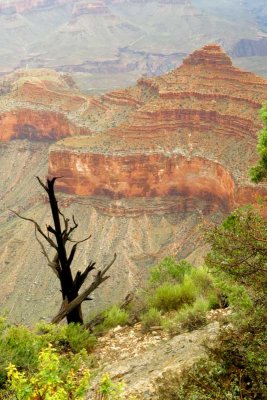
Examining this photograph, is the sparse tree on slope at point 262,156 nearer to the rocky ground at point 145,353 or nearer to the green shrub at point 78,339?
the rocky ground at point 145,353

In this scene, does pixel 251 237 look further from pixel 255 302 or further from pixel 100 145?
pixel 100 145

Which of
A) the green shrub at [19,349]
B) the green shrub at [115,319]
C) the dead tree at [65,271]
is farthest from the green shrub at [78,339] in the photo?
the green shrub at [19,349]

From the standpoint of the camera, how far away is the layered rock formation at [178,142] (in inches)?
1762

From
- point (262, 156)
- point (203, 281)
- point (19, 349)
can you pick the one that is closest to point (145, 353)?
point (19, 349)

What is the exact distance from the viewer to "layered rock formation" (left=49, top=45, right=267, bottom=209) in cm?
4475

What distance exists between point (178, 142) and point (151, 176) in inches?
176

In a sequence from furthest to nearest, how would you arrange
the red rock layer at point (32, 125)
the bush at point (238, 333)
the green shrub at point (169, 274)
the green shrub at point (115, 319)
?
the red rock layer at point (32, 125), the green shrub at point (169, 274), the green shrub at point (115, 319), the bush at point (238, 333)

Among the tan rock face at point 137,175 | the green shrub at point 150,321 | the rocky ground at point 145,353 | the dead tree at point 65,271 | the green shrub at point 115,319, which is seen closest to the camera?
the rocky ground at point 145,353

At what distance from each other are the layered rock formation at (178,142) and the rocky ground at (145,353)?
105ft

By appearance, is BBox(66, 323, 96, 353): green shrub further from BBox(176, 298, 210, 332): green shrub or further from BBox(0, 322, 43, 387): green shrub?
BBox(176, 298, 210, 332): green shrub

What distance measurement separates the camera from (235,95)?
4566 centimetres

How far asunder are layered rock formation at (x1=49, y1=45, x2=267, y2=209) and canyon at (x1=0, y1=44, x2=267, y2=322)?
10 cm

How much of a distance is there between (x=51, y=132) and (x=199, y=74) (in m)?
26.9

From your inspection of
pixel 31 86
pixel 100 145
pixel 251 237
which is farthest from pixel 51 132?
pixel 251 237
